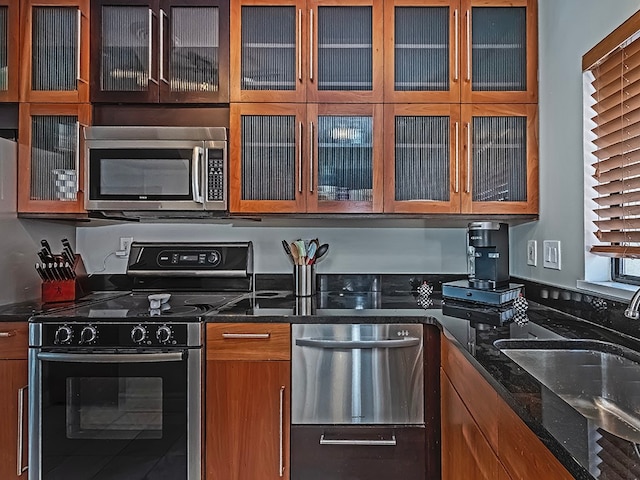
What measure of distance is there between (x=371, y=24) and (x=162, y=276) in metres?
1.62

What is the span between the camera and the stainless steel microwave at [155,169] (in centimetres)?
207

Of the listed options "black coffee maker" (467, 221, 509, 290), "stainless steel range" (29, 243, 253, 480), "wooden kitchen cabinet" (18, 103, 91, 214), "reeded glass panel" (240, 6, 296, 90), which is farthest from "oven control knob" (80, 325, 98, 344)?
"black coffee maker" (467, 221, 509, 290)

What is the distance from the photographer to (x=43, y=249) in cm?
214

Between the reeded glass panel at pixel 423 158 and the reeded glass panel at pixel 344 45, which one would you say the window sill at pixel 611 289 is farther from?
the reeded glass panel at pixel 344 45

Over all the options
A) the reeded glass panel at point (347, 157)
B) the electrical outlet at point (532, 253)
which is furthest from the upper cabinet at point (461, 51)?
the electrical outlet at point (532, 253)

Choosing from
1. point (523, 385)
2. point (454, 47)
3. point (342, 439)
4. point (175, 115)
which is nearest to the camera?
point (523, 385)

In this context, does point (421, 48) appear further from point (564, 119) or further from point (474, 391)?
point (474, 391)

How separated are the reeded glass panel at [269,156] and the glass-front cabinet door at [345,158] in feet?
0.32

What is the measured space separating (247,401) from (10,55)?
1887 millimetres

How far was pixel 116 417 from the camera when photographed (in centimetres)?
174

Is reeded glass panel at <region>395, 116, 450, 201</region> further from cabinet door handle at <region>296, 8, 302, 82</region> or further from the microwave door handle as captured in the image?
the microwave door handle

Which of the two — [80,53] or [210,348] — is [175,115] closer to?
[80,53]

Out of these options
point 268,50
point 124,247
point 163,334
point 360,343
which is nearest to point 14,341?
point 163,334

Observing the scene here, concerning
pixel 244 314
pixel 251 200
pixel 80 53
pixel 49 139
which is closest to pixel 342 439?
pixel 244 314
